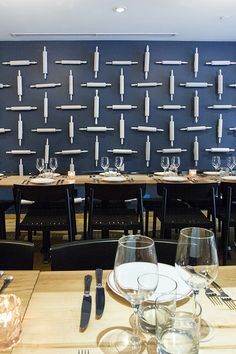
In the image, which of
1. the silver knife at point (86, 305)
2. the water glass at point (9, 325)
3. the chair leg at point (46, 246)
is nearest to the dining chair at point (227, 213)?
the chair leg at point (46, 246)

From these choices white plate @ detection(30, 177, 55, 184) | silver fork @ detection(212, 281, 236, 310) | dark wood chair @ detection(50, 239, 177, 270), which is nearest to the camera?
silver fork @ detection(212, 281, 236, 310)

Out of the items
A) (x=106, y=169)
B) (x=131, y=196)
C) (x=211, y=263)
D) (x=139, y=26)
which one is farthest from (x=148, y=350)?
(x=139, y=26)

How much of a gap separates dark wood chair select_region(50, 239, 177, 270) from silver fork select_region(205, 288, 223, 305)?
349 millimetres

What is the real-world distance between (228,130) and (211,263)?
4.56 m

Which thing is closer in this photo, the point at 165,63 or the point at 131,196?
the point at 131,196

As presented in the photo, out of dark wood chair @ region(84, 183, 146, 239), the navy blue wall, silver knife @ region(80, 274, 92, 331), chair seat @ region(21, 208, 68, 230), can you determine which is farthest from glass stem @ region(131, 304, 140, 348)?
the navy blue wall

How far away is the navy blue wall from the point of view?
4.81m

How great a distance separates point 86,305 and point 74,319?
0.19 ft

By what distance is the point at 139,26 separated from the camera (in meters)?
4.18

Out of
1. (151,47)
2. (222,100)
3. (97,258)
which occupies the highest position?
(151,47)

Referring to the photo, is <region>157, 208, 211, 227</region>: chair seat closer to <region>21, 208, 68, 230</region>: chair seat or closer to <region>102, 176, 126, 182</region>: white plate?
<region>102, 176, 126, 182</region>: white plate

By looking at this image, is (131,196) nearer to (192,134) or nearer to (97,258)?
(97,258)

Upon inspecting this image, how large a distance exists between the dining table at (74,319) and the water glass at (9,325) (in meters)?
0.02

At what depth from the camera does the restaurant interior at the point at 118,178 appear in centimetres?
79
